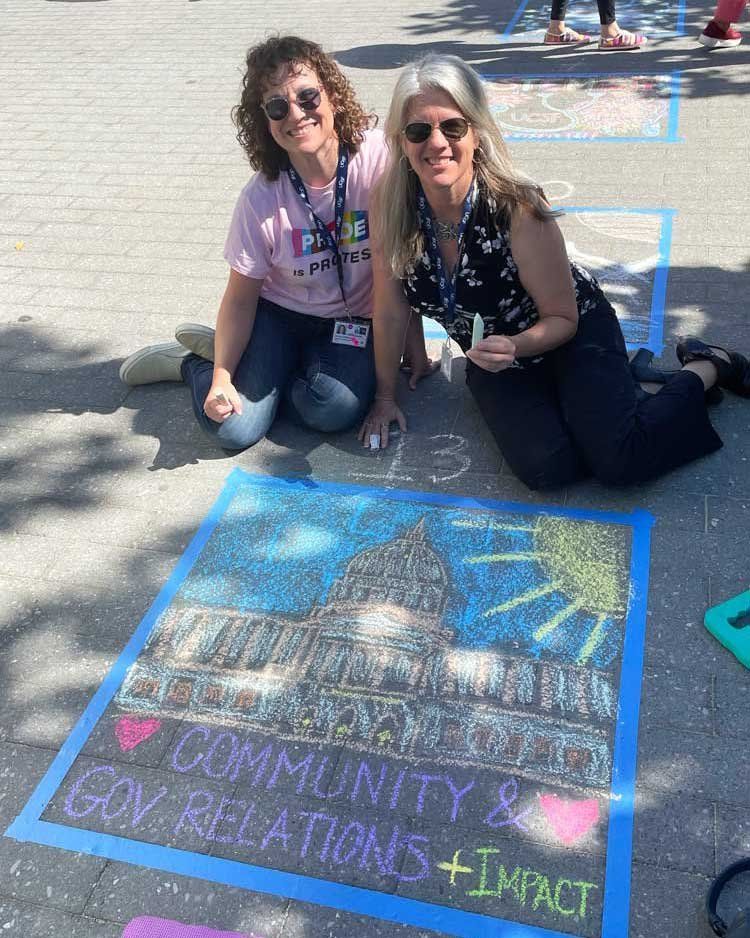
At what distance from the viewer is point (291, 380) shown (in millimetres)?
3484

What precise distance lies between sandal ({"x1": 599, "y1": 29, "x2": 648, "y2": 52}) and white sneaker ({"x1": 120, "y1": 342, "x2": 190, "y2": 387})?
16.7ft

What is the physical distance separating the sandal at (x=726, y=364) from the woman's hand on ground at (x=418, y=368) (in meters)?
1.00

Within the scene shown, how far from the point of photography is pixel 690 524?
9.32 feet

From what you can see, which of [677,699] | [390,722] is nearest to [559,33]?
[677,699]

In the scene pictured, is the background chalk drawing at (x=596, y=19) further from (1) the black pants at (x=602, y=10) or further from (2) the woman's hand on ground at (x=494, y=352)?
(2) the woman's hand on ground at (x=494, y=352)

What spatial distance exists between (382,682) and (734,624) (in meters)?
1.00

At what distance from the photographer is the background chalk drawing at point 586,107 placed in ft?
19.0

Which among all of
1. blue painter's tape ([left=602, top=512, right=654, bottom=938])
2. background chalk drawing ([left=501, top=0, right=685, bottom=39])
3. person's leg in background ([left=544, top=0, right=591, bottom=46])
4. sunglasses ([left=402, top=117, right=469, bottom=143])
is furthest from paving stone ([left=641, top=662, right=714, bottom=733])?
background chalk drawing ([left=501, top=0, right=685, bottom=39])

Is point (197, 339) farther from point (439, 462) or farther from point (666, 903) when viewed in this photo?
point (666, 903)

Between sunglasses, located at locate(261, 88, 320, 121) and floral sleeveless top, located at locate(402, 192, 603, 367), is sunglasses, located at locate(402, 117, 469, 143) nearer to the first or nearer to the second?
floral sleeveless top, located at locate(402, 192, 603, 367)

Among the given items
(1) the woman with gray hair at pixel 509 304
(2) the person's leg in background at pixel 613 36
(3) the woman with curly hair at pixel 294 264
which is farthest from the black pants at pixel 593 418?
(2) the person's leg in background at pixel 613 36

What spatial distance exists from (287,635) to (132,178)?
4.31 metres

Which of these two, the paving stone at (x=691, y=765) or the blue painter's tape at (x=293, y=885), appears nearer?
the blue painter's tape at (x=293, y=885)

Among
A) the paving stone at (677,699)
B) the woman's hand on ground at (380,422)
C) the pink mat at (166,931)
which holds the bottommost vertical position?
the pink mat at (166,931)
